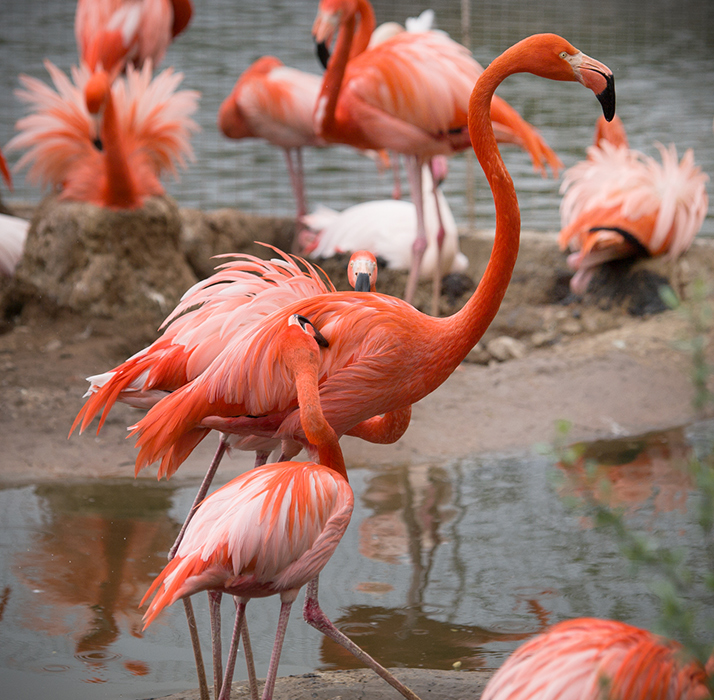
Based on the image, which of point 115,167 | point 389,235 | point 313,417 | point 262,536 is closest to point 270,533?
point 262,536

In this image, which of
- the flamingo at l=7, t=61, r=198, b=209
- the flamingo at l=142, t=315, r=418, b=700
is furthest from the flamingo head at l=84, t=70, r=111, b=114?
the flamingo at l=142, t=315, r=418, b=700

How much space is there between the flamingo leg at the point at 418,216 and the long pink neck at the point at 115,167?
1457 mm

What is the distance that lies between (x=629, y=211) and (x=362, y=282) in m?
3.05

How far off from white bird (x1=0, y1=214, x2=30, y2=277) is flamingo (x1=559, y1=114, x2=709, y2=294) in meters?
3.14

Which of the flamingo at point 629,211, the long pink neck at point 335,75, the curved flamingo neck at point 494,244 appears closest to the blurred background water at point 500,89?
the flamingo at point 629,211

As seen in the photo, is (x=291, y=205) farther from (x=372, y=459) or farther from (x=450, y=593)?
(x=450, y=593)

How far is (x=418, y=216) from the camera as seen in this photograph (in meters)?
4.72

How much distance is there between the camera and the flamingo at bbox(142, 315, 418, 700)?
70.4 inches

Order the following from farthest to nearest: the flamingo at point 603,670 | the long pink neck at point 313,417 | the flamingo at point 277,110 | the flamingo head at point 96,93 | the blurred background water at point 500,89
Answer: the blurred background water at point 500,89 → the flamingo at point 277,110 → the flamingo head at point 96,93 → the long pink neck at point 313,417 → the flamingo at point 603,670

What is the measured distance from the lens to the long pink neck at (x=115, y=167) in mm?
4402

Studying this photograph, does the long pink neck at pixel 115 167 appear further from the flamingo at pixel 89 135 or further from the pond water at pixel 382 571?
the pond water at pixel 382 571

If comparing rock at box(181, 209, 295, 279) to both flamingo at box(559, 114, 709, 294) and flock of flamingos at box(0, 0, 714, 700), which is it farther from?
flamingo at box(559, 114, 709, 294)

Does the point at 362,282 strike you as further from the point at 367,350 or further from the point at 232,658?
the point at 232,658

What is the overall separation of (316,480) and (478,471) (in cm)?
188
